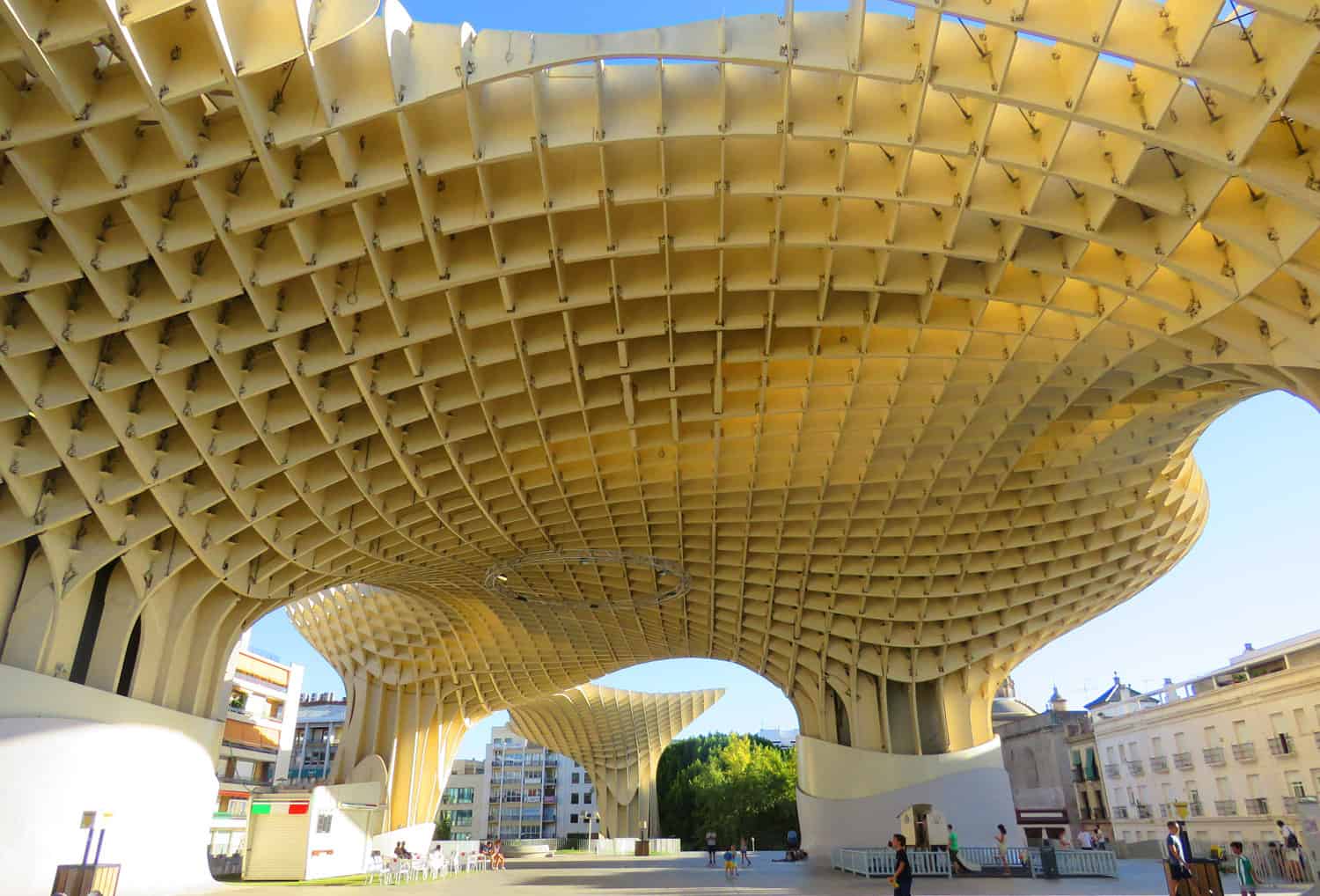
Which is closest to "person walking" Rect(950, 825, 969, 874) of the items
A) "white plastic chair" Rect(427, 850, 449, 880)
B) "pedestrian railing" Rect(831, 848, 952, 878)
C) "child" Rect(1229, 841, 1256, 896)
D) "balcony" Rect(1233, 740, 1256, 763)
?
"pedestrian railing" Rect(831, 848, 952, 878)

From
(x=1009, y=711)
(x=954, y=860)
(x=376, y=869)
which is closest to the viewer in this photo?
(x=954, y=860)

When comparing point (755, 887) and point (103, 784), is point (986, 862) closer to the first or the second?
point (755, 887)

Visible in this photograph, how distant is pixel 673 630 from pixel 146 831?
27626mm

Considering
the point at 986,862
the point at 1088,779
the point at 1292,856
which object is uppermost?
the point at 1088,779

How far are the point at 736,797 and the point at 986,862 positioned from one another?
178 ft

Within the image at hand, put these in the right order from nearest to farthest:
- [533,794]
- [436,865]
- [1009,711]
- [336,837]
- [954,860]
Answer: [954,860] < [336,837] < [436,865] < [1009,711] < [533,794]

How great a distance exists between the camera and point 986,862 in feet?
110

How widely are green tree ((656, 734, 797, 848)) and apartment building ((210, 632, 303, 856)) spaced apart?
42480 mm

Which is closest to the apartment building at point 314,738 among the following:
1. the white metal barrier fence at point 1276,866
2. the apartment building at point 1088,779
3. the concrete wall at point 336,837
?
the concrete wall at point 336,837

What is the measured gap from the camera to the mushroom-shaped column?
7369 centimetres

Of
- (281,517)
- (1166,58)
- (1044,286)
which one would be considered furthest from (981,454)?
(281,517)

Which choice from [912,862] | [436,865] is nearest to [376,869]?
[436,865]

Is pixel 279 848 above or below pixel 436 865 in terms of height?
above

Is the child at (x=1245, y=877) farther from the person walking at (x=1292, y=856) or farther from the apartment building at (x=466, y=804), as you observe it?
the apartment building at (x=466, y=804)
